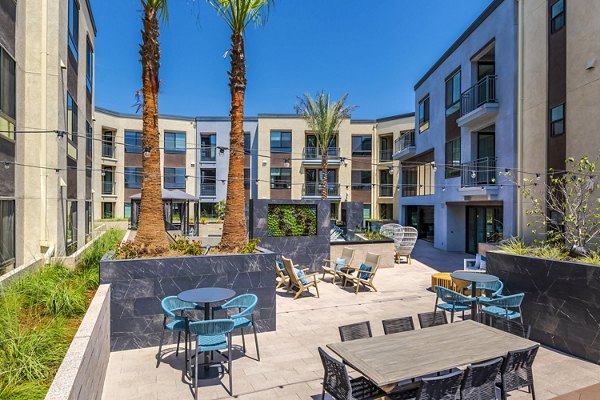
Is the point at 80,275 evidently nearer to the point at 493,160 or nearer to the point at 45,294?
the point at 45,294

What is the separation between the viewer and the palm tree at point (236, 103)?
8.38 meters

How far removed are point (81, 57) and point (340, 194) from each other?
72.9 ft

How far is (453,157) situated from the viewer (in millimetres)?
19250

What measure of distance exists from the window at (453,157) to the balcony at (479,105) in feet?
5.74

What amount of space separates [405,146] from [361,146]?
22.8 ft

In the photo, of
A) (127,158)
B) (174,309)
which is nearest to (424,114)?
(174,309)

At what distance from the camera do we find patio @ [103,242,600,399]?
509 cm

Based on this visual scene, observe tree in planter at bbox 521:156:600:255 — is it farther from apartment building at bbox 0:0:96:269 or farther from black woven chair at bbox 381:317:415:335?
apartment building at bbox 0:0:96:269

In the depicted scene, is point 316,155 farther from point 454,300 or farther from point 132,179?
point 454,300

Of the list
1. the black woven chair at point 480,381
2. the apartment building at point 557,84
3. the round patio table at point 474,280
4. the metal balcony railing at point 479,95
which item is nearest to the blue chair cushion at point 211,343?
the black woven chair at point 480,381

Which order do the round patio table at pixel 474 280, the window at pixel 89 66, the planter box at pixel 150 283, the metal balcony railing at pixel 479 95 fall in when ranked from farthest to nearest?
the window at pixel 89 66
the metal balcony railing at pixel 479 95
the round patio table at pixel 474 280
the planter box at pixel 150 283

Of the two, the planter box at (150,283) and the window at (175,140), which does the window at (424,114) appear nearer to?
the planter box at (150,283)

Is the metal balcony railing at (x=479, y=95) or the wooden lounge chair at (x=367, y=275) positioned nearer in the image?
the wooden lounge chair at (x=367, y=275)

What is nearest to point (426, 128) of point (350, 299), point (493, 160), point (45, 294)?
point (493, 160)
